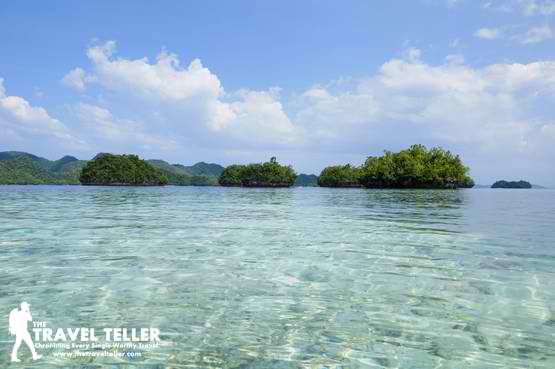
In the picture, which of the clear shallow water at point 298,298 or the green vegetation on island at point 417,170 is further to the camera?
the green vegetation on island at point 417,170

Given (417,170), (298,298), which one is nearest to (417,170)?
(417,170)

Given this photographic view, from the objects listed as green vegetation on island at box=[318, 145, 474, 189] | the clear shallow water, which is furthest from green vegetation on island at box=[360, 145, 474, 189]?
the clear shallow water

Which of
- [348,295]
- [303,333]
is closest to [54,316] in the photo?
[303,333]

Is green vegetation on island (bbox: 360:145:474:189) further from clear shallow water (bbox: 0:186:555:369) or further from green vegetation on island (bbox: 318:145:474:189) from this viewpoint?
clear shallow water (bbox: 0:186:555:369)

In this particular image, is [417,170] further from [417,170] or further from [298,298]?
[298,298]

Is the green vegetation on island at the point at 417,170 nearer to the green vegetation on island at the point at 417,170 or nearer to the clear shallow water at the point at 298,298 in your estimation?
the green vegetation on island at the point at 417,170

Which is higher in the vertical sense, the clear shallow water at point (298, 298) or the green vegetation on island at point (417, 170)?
the green vegetation on island at point (417, 170)

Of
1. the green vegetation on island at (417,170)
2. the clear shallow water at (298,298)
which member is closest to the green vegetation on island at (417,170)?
the green vegetation on island at (417,170)

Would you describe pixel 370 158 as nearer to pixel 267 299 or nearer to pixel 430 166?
pixel 430 166

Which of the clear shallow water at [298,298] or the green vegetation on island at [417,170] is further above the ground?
the green vegetation on island at [417,170]

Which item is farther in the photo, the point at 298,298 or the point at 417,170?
the point at 417,170

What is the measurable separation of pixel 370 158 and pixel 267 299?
543 ft

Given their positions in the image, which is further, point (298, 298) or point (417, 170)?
point (417, 170)

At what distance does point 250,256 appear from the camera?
10727mm
